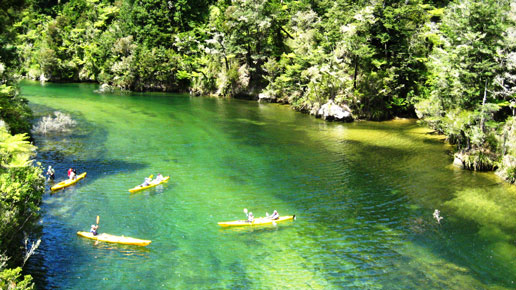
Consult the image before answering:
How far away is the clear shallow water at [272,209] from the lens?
18359mm

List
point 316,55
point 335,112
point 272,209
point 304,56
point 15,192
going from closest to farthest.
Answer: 1. point 15,192
2. point 272,209
3. point 335,112
4. point 316,55
5. point 304,56

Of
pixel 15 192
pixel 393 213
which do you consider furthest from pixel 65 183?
pixel 393 213

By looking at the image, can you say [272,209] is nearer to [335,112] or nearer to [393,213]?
[393,213]

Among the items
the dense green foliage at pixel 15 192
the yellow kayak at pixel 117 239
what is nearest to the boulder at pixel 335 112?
the yellow kayak at pixel 117 239

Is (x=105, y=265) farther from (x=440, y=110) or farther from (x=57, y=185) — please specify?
(x=440, y=110)

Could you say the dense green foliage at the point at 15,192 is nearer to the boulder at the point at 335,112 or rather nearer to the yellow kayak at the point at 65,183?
the yellow kayak at the point at 65,183

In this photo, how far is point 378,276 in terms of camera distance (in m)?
18.4

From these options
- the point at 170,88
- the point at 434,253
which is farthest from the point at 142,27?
the point at 434,253

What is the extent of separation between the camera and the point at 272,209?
25.7 metres

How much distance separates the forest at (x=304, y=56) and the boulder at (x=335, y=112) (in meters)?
0.49

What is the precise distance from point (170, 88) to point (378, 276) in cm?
7361

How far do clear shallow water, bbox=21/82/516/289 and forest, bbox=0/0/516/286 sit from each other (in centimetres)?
534

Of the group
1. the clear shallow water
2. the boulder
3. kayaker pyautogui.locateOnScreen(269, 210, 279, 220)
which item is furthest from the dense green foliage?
the boulder

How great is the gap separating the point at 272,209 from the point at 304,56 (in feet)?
131
